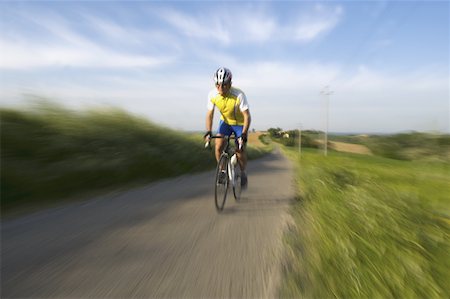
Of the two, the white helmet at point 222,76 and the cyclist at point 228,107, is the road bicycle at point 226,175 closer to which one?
the cyclist at point 228,107

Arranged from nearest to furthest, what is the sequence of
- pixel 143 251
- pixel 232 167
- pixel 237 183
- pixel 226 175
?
pixel 143 251 → pixel 226 175 → pixel 232 167 → pixel 237 183

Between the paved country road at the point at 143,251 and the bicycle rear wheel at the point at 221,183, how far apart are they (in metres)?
0.16

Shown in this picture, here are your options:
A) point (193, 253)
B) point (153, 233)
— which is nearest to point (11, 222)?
point (153, 233)

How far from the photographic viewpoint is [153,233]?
337 cm

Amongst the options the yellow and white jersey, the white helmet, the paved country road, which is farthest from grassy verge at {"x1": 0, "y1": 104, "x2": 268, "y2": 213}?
the white helmet

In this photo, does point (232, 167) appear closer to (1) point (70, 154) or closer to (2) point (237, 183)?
(2) point (237, 183)

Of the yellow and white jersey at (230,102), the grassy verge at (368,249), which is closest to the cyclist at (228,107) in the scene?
the yellow and white jersey at (230,102)

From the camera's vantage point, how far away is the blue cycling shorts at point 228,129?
524 centimetres

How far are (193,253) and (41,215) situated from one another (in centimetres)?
248

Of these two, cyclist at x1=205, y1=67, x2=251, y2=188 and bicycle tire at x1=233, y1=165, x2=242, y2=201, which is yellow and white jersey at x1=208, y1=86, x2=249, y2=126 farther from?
bicycle tire at x1=233, y1=165, x2=242, y2=201

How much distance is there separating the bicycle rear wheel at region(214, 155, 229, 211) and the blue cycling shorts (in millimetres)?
491

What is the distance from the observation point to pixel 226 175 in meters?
4.94

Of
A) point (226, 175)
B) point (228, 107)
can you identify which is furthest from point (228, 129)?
point (226, 175)

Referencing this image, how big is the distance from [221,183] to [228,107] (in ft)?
4.26
